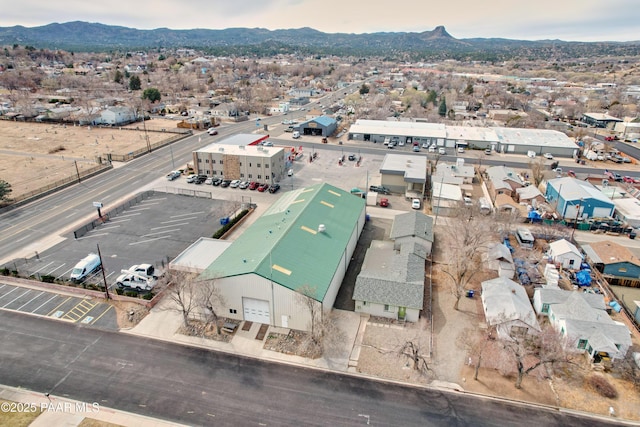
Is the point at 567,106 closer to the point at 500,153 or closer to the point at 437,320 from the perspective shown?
the point at 500,153

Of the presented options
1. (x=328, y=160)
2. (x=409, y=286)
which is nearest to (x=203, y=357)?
(x=409, y=286)

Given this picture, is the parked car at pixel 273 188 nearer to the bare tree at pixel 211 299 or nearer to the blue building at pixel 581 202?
the bare tree at pixel 211 299

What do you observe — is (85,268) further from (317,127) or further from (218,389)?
(317,127)

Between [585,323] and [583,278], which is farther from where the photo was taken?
[583,278]

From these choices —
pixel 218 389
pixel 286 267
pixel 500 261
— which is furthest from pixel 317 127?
pixel 218 389

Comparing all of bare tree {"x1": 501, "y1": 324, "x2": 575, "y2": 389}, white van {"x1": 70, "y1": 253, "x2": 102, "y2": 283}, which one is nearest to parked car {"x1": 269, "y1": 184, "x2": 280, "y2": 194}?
white van {"x1": 70, "y1": 253, "x2": 102, "y2": 283}

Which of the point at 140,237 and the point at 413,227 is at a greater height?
the point at 413,227

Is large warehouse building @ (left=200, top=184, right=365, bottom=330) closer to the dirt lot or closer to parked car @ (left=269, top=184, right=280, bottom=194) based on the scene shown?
parked car @ (left=269, top=184, right=280, bottom=194)

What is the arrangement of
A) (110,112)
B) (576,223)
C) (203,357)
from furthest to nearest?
(110,112) < (576,223) < (203,357)
